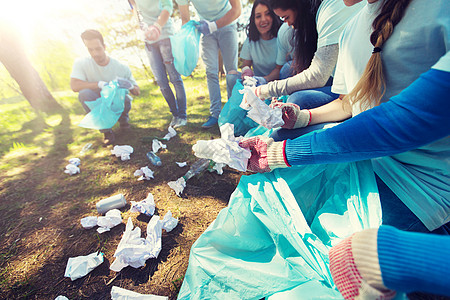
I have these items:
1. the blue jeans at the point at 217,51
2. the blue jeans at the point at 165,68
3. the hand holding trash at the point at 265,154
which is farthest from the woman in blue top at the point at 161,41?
the hand holding trash at the point at 265,154

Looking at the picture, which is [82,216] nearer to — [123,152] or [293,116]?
[123,152]

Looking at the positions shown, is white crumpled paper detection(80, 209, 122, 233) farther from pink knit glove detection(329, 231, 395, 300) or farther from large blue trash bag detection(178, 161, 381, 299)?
pink knit glove detection(329, 231, 395, 300)

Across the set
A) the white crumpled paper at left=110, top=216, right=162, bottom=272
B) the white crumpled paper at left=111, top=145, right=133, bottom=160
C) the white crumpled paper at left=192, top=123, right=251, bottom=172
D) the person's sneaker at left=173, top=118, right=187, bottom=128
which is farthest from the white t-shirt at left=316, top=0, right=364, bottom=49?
the white crumpled paper at left=111, top=145, right=133, bottom=160

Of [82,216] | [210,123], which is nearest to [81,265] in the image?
[82,216]

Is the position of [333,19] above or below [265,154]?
above

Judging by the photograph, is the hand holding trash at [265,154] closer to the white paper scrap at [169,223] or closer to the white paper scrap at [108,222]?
the white paper scrap at [169,223]

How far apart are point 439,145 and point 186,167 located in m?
1.73

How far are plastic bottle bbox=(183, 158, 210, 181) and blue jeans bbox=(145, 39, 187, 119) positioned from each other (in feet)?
4.20

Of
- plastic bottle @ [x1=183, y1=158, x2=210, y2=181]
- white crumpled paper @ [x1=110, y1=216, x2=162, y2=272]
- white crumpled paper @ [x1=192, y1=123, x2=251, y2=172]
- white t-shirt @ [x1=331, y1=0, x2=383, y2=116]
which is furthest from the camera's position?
plastic bottle @ [x1=183, y1=158, x2=210, y2=181]

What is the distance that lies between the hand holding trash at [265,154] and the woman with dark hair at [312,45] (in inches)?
26.0

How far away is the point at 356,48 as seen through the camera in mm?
921

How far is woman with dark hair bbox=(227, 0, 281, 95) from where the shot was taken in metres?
2.30

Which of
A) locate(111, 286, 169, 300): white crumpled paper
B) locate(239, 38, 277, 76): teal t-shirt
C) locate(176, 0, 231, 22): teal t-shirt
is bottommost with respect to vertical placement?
locate(111, 286, 169, 300): white crumpled paper

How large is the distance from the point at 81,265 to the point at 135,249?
32 cm
